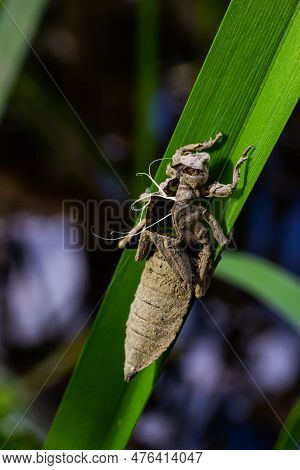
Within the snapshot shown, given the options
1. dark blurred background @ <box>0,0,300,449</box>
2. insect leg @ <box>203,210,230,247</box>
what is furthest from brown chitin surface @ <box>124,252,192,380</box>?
dark blurred background @ <box>0,0,300,449</box>

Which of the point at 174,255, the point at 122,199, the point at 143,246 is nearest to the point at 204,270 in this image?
the point at 174,255

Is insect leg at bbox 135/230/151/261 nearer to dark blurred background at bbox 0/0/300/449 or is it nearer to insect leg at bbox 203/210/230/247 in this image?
insect leg at bbox 203/210/230/247

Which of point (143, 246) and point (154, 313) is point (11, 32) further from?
point (154, 313)

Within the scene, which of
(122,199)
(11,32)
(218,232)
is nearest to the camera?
(218,232)

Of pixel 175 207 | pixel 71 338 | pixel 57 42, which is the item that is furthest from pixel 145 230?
pixel 57 42

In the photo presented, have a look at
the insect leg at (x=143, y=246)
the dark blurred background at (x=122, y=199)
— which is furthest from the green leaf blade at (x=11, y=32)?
the insect leg at (x=143, y=246)

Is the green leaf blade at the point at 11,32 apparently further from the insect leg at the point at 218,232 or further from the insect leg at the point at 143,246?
the insect leg at the point at 218,232

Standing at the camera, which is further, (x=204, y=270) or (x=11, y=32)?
(x=11, y=32)
